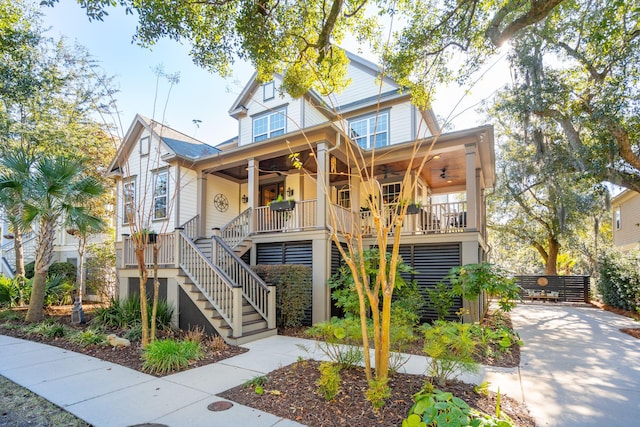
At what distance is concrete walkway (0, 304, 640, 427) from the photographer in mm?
3584

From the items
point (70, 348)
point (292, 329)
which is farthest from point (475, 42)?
point (70, 348)

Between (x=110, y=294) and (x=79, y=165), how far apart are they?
6.06m

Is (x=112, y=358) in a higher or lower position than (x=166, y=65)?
lower

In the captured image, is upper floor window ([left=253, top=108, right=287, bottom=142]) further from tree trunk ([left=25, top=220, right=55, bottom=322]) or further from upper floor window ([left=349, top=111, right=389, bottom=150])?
tree trunk ([left=25, top=220, right=55, bottom=322])

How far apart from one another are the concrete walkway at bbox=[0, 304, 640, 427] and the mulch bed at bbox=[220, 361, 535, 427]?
0.17 metres

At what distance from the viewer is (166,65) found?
21.9 ft

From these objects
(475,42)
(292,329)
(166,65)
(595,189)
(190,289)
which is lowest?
(292,329)

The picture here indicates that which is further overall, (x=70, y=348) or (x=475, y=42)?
(x=475, y=42)

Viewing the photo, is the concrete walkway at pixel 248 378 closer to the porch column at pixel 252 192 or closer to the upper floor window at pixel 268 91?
the porch column at pixel 252 192

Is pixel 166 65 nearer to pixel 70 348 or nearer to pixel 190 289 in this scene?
pixel 190 289

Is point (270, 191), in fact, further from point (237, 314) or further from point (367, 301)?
point (367, 301)

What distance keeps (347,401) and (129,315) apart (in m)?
6.39

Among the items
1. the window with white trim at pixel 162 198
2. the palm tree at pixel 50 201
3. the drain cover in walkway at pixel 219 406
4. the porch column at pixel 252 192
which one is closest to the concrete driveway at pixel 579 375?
the drain cover in walkway at pixel 219 406

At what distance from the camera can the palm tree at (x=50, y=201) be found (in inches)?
326
